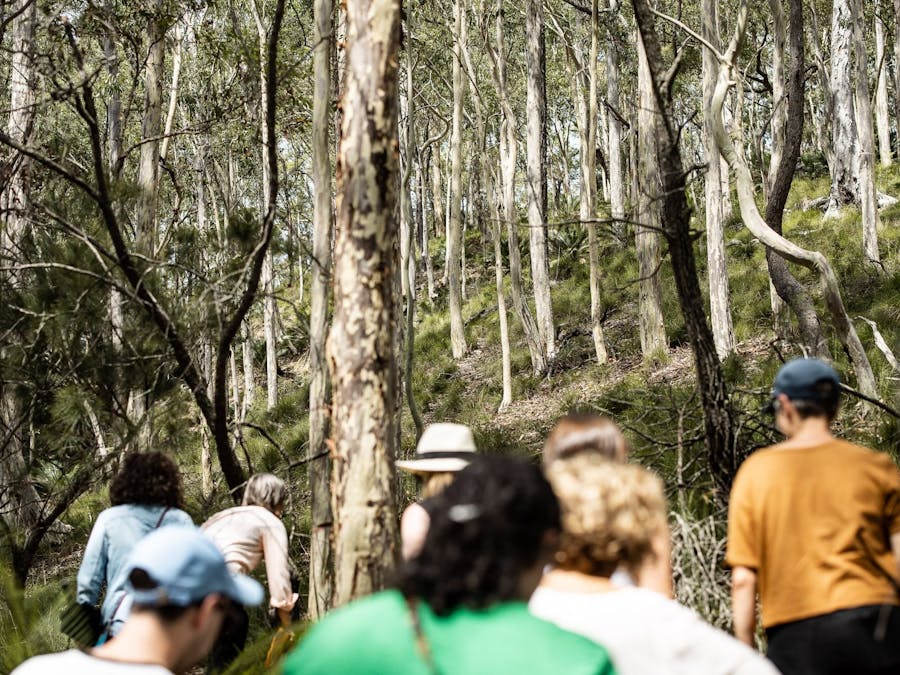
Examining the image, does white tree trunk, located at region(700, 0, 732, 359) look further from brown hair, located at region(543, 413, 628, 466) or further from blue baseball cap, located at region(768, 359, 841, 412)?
brown hair, located at region(543, 413, 628, 466)

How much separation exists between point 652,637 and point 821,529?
1.03 metres

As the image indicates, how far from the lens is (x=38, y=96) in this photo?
941 cm

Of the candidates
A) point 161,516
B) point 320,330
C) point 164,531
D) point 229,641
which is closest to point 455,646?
point 164,531

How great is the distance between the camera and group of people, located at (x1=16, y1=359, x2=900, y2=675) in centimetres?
176

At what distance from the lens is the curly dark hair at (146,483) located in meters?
4.20

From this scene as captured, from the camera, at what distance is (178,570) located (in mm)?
1943

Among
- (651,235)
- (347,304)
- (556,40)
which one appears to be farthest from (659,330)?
(556,40)

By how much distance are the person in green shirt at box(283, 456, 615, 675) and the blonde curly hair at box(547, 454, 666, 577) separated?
300 millimetres

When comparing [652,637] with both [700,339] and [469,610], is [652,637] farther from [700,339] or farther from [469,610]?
[700,339]

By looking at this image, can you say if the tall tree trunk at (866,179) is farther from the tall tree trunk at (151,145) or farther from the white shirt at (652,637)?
the white shirt at (652,637)

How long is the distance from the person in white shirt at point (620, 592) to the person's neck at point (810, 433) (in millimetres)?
912

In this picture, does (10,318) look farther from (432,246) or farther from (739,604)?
(432,246)

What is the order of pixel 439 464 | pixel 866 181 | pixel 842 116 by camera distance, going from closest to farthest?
pixel 439 464 < pixel 866 181 < pixel 842 116

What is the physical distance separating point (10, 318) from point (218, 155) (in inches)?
803
